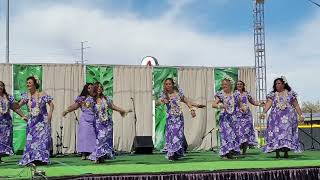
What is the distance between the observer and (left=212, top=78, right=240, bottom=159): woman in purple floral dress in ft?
27.2

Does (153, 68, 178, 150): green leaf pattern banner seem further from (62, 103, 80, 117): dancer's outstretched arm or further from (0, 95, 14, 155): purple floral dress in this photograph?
(0, 95, 14, 155): purple floral dress

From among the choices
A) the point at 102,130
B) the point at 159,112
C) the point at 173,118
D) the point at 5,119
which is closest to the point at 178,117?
the point at 173,118

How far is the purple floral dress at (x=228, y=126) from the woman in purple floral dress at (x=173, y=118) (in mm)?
630

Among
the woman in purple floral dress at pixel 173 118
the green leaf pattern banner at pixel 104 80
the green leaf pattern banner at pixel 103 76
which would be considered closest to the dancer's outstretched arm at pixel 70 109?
the woman in purple floral dress at pixel 173 118

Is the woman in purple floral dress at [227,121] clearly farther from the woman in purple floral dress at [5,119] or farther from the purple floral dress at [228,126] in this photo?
the woman in purple floral dress at [5,119]

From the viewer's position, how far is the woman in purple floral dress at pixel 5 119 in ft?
26.4

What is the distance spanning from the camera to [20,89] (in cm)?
1180

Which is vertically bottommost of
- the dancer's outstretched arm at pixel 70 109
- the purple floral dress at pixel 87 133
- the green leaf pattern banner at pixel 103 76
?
the purple floral dress at pixel 87 133

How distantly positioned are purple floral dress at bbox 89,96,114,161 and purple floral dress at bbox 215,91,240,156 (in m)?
1.73

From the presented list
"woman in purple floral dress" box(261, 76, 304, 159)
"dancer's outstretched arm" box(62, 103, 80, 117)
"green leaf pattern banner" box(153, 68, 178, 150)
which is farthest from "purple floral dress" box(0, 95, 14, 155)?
"green leaf pattern banner" box(153, 68, 178, 150)

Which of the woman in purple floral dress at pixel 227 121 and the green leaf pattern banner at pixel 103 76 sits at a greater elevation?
the green leaf pattern banner at pixel 103 76

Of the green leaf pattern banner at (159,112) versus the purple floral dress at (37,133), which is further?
the green leaf pattern banner at (159,112)

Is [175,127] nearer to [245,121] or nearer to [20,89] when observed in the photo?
[245,121]

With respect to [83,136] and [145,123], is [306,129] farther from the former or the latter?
[83,136]
